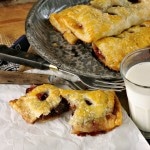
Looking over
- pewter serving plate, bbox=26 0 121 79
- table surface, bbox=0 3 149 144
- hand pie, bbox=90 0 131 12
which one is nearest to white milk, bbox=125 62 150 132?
pewter serving plate, bbox=26 0 121 79

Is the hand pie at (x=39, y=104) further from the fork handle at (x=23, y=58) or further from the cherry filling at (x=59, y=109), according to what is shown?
the fork handle at (x=23, y=58)

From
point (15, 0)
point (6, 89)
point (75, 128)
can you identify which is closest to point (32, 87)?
point (6, 89)

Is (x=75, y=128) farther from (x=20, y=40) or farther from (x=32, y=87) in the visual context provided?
(x=20, y=40)

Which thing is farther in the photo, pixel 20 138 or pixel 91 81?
pixel 91 81

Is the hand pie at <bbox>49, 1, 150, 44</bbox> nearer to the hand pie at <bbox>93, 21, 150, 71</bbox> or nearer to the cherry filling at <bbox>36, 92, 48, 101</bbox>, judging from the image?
the hand pie at <bbox>93, 21, 150, 71</bbox>

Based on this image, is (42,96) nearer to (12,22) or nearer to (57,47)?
(57,47)

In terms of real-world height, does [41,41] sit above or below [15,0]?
above
